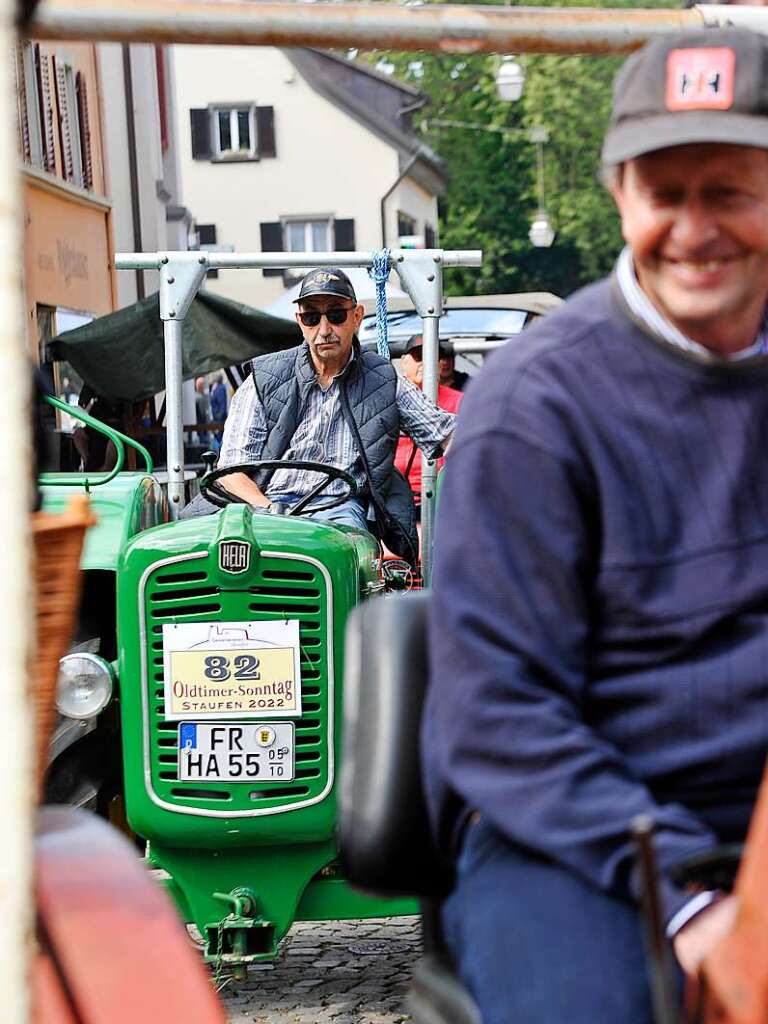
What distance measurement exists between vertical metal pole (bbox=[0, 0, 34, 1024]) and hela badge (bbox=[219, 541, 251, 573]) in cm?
310

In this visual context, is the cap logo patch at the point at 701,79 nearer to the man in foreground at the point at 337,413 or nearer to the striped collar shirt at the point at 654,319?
the striped collar shirt at the point at 654,319

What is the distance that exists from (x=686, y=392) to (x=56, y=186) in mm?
17189

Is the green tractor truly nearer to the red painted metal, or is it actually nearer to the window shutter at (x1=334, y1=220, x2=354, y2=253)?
the red painted metal

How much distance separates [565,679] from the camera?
199 cm

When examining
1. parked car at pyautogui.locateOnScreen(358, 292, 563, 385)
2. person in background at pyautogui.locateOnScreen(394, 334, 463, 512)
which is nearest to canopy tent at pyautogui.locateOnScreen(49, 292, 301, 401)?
person in background at pyautogui.locateOnScreen(394, 334, 463, 512)

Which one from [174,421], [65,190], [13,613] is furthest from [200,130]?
[13,613]

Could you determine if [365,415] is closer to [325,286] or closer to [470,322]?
[325,286]

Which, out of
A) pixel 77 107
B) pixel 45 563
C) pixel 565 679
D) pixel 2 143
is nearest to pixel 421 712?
pixel 565 679

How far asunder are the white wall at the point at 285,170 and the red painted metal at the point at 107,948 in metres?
43.1

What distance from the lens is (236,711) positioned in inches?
184

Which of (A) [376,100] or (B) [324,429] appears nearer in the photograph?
(B) [324,429]

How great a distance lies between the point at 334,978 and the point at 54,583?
3541mm

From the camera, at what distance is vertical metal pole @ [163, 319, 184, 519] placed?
20.0ft

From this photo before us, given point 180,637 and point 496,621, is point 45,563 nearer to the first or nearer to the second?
point 496,621
